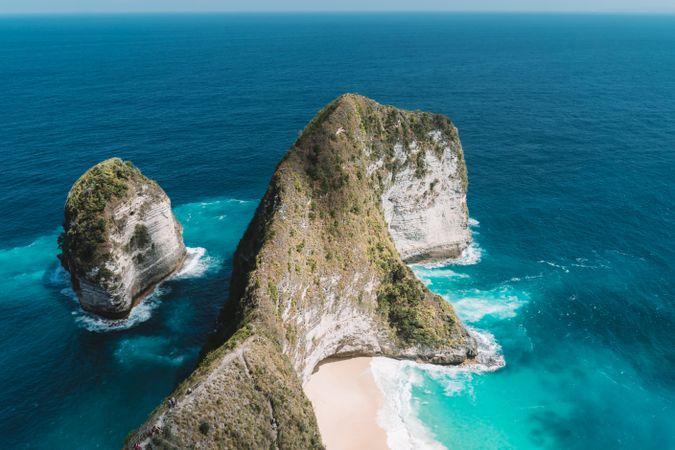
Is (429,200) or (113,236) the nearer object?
(113,236)

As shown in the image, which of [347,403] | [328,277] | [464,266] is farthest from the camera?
[464,266]

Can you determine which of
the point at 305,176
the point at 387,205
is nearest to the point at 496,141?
the point at 387,205

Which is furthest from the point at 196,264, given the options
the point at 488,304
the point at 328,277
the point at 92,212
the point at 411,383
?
the point at 488,304

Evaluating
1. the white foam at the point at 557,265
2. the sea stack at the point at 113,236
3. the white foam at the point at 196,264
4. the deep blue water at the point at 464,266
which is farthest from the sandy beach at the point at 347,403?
the white foam at the point at 557,265

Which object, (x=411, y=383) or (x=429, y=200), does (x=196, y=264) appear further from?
(x=411, y=383)

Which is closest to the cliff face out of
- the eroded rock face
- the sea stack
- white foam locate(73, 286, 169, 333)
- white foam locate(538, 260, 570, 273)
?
the eroded rock face

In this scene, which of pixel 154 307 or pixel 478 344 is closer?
pixel 478 344

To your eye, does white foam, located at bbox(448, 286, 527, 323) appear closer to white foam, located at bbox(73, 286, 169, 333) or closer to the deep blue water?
the deep blue water

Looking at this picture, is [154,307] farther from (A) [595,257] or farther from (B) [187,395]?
(A) [595,257]
